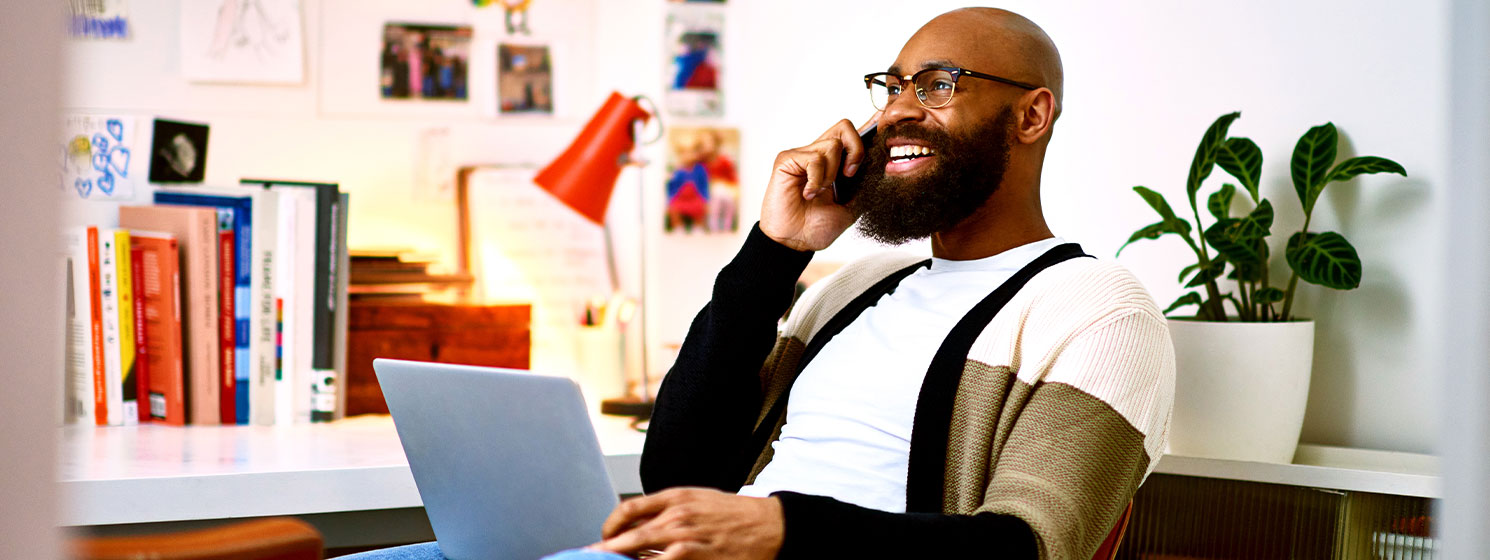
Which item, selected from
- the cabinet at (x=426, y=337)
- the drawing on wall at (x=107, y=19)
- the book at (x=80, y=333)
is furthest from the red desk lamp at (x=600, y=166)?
the drawing on wall at (x=107, y=19)

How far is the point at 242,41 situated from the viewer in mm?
2191

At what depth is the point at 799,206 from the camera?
1406 millimetres

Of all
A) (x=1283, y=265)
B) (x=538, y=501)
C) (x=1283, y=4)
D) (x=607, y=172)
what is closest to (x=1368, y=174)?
(x=1283, y=265)

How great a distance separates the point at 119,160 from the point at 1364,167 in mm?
1987

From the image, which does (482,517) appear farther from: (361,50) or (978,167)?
(361,50)

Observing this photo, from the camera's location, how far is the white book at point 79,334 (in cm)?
177

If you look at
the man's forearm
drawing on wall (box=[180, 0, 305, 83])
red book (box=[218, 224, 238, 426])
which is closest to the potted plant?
the man's forearm

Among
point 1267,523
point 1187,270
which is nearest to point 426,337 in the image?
point 1187,270

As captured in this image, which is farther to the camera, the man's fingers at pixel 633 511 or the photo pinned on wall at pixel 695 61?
the photo pinned on wall at pixel 695 61

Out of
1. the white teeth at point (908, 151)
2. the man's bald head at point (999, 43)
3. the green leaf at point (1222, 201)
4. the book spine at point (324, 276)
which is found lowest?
the book spine at point (324, 276)

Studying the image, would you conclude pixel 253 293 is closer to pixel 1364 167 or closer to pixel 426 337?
pixel 426 337

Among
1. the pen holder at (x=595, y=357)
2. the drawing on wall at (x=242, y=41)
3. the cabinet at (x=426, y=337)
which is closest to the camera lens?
the cabinet at (x=426, y=337)

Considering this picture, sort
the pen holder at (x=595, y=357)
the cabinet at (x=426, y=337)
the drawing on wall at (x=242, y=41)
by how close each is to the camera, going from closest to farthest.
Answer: the cabinet at (x=426, y=337) → the drawing on wall at (x=242, y=41) → the pen holder at (x=595, y=357)

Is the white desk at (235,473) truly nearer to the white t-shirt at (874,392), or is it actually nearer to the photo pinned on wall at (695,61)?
the white t-shirt at (874,392)
